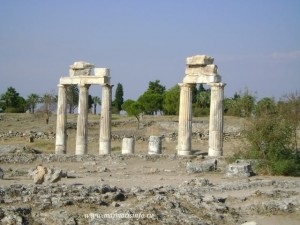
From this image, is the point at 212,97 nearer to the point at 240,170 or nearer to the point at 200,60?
the point at 200,60

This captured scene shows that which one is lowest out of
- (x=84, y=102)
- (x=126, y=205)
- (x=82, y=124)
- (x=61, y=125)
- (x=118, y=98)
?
(x=126, y=205)

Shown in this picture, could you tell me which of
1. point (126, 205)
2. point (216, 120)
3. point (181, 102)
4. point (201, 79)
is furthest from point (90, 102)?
point (126, 205)

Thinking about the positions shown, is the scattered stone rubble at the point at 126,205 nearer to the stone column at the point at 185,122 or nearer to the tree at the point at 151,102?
the stone column at the point at 185,122

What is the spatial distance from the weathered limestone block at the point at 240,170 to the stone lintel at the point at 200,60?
8.83 m

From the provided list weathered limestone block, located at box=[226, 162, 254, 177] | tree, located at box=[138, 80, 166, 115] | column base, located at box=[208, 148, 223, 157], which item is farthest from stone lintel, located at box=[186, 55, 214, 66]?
tree, located at box=[138, 80, 166, 115]

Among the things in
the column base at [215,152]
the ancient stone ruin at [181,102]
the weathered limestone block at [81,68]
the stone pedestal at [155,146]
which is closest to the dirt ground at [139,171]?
the column base at [215,152]

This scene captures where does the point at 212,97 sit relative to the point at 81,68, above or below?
below

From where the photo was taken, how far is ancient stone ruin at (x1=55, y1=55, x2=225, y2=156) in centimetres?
2938

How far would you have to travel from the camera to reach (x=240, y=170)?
22172 millimetres

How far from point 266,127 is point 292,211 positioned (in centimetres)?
1024

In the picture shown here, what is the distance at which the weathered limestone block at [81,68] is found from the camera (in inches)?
1289

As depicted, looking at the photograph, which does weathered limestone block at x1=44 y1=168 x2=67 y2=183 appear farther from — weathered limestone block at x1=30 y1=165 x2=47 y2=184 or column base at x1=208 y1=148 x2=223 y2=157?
column base at x1=208 y1=148 x2=223 y2=157

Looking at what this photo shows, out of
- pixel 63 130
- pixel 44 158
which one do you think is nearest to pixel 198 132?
pixel 63 130

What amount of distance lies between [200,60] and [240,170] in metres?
9.55
